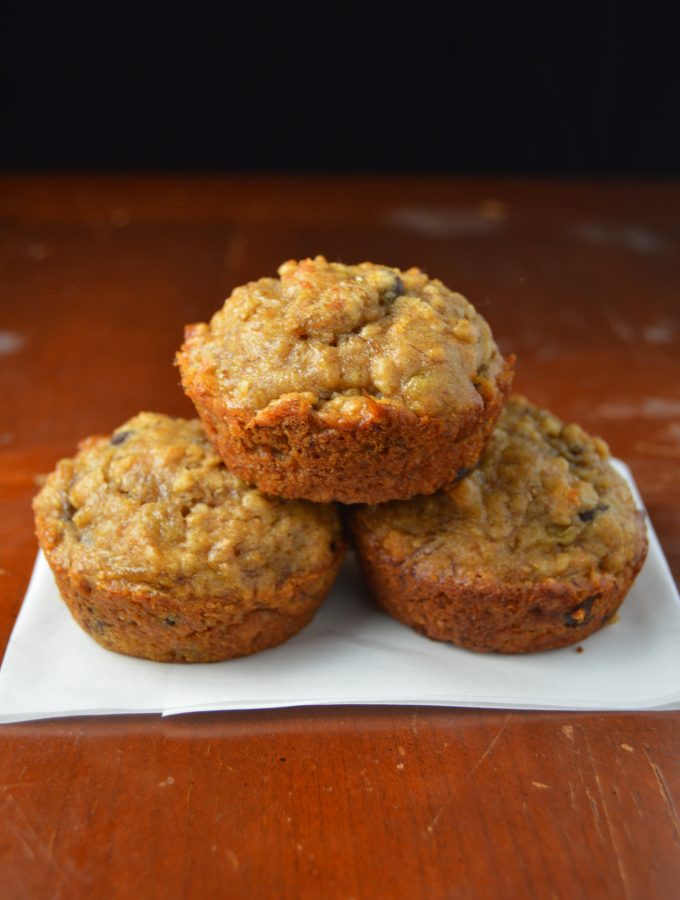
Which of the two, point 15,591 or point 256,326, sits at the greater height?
point 256,326

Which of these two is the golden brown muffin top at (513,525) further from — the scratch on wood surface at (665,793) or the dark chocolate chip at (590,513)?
the scratch on wood surface at (665,793)

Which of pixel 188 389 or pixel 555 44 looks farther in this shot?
pixel 555 44

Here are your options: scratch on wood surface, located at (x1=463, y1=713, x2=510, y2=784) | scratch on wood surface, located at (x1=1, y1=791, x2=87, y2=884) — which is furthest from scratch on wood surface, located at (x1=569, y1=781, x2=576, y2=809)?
scratch on wood surface, located at (x1=1, y1=791, x2=87, y2=884)

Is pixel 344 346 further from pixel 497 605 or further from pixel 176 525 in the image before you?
pixel 497 605

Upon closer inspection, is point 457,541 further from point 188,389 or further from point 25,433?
point 25,433

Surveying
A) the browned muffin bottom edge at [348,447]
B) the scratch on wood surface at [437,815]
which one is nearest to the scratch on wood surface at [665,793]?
the scratch on wood surface at [437,815]

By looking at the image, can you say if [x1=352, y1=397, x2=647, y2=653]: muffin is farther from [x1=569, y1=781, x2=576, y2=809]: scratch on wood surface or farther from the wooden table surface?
[x1=569, y1=781, x2=576, y2=809]: scratch on wood surface

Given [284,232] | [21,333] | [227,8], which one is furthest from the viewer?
[227,8]

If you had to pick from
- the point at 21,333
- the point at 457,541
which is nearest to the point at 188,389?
the point at 457,541
